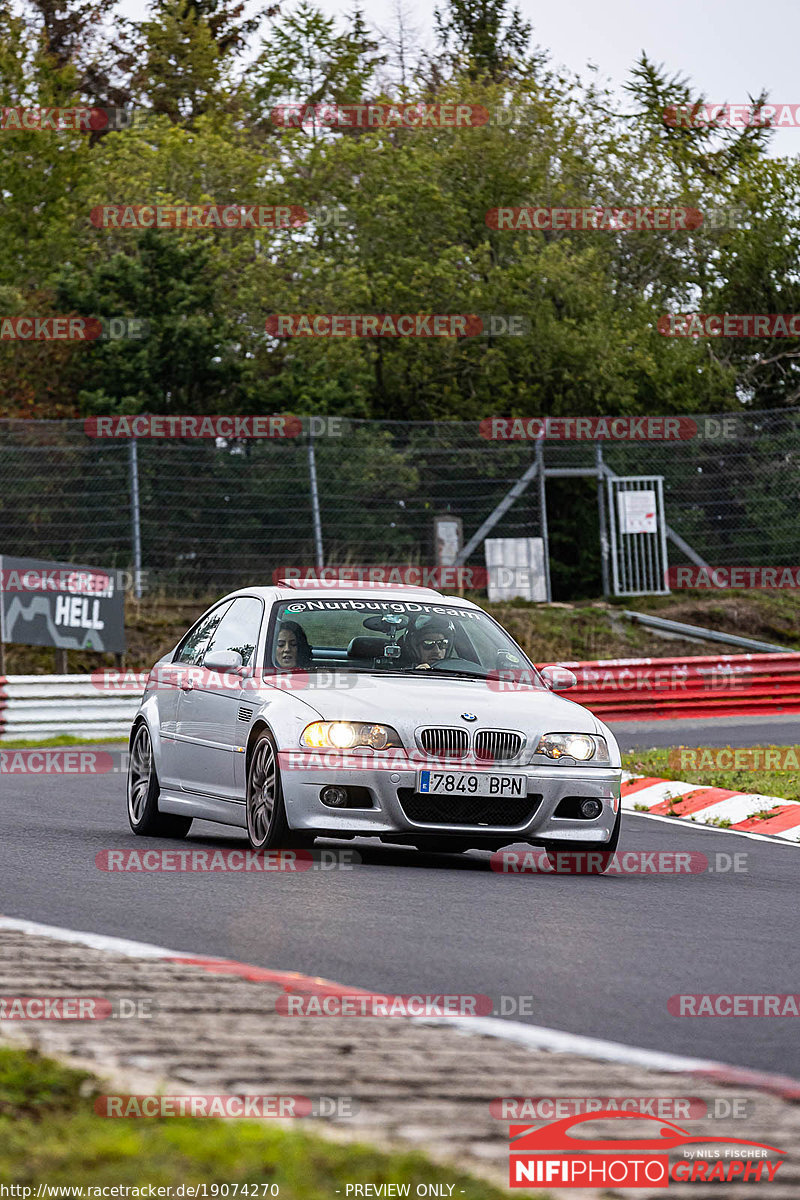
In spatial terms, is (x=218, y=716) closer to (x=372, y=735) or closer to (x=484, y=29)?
(x=372, y=735)

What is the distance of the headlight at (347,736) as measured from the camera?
32.0 feet

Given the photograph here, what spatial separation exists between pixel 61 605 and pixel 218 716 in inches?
518

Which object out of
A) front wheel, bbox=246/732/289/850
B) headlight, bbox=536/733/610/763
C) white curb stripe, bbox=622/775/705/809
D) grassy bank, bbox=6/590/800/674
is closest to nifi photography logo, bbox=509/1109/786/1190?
front wheel, bbox=246/732/289/850

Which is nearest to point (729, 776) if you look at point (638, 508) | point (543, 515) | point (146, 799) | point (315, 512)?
point (146, 799)

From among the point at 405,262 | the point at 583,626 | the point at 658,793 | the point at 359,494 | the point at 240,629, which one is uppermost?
the point at 405,262

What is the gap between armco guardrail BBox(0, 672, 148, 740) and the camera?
21.5 metres

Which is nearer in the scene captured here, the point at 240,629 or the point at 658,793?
the point at 240,629

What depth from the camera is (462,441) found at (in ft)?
90.0

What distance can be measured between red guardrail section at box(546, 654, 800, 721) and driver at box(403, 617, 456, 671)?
11.7 metres

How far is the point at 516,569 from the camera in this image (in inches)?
1105

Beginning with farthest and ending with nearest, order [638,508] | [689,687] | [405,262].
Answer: [405,262], [638,508], [689,687]

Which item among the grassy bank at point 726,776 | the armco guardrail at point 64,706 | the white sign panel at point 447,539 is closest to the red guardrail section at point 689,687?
the white sign panel at point 447,539

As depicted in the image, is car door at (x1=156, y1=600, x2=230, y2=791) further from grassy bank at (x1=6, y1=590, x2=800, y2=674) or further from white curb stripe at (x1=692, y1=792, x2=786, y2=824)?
grassy bank at (x1=6, y1=590, x2=800, y2=674)

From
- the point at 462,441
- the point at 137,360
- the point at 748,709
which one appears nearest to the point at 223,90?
the point at 137,360
